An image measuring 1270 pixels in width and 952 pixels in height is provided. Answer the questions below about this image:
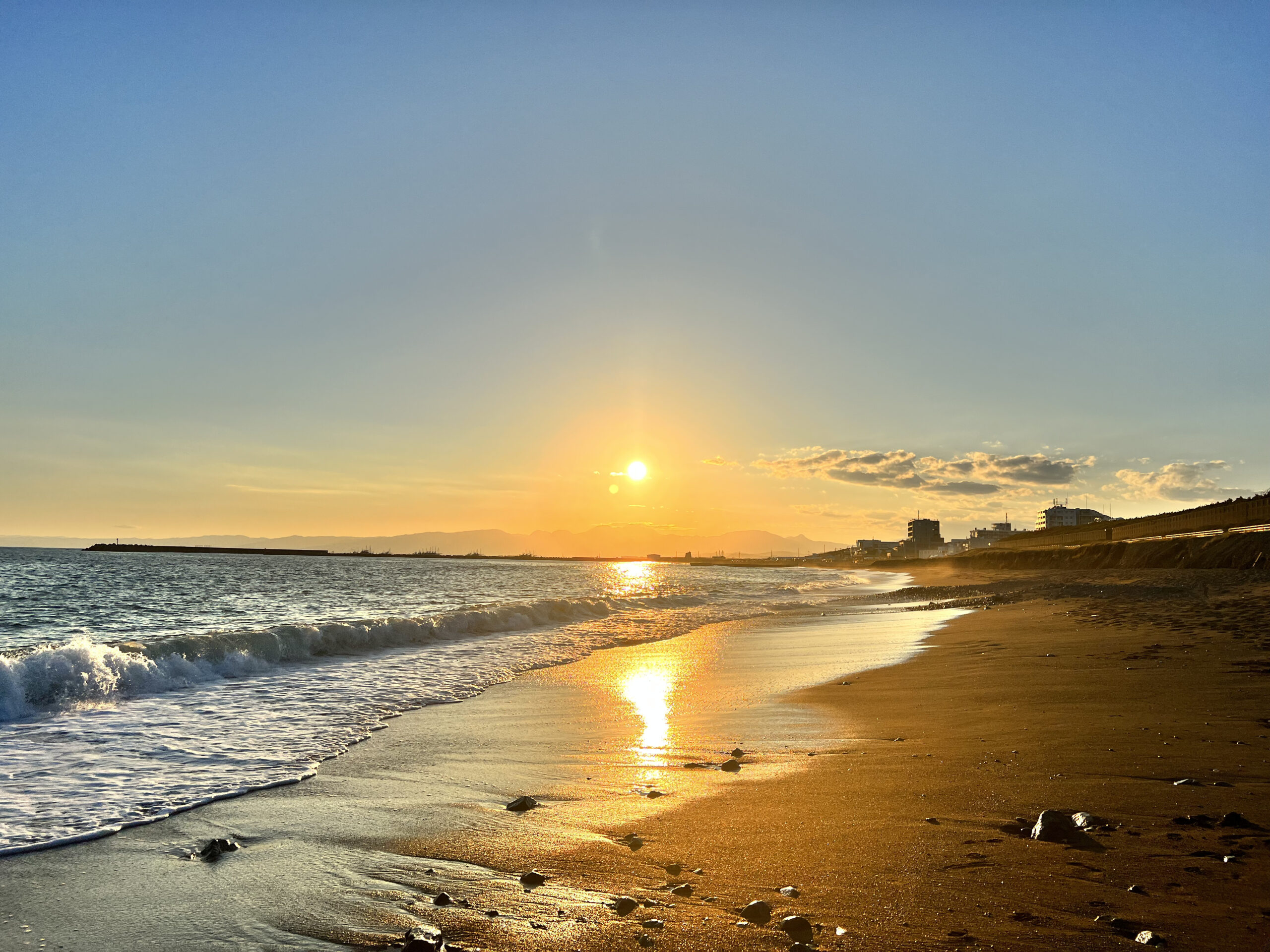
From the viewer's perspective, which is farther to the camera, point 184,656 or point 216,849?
point 184,656

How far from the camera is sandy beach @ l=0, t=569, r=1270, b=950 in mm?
3963

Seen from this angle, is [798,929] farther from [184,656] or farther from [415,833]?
[184,656]

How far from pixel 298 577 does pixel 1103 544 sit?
76318 mm

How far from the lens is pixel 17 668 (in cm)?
1123

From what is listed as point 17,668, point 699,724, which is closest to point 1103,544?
point 699,724

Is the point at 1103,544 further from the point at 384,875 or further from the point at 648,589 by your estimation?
the point at 384,875

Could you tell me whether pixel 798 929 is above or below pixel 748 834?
above

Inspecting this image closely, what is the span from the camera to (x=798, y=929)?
379 centimetres

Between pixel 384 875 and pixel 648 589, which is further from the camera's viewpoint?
pixel 648 589

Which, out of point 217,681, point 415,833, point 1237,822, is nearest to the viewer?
point 1237,822

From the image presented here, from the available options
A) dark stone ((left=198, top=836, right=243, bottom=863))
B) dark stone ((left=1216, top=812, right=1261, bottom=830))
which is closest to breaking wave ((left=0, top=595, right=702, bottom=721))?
dark stone ((left=198, top=836, right=243, bottom=863))

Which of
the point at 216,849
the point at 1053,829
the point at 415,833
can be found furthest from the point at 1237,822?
the point at 216,849

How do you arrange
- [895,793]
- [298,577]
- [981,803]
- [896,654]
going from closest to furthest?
1. [981,803]
2. [895,793]
3. [896,654]
4. [298,577]

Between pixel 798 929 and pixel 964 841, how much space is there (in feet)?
5.61
